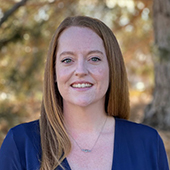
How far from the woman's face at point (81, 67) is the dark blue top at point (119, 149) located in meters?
0.25

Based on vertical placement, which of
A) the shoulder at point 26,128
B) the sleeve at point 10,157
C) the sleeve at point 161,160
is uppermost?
the shoulder at point 26,128

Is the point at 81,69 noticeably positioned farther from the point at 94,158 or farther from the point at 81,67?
the point at 94,158

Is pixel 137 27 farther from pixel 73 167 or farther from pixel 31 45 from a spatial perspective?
pixel 73 167

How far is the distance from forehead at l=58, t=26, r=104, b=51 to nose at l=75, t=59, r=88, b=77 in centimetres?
8

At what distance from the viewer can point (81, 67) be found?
1.46 m

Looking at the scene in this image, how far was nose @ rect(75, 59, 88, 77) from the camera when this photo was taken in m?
1.45

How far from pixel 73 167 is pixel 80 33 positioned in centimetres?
66

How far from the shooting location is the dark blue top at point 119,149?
1.38 m

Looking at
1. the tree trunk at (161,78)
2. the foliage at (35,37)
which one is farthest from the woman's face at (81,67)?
the tree trunk at (161,78)

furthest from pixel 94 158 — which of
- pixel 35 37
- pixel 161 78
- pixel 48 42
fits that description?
pixel 161 78

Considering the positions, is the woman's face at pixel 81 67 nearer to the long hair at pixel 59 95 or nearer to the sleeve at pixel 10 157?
the long hair at pixel 59 95

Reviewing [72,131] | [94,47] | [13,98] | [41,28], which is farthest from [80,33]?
[41,28]

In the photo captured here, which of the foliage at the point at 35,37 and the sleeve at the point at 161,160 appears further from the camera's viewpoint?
the foliage at the point at 35,37

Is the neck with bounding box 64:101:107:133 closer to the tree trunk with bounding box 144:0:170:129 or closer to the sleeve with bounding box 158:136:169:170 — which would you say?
the sleeve with bounding box 158:136:169:170
